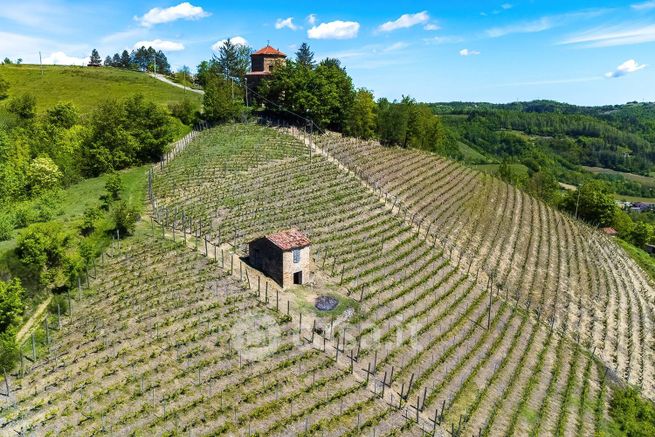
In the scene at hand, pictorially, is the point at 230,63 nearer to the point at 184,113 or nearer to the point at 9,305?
the point at 184,113

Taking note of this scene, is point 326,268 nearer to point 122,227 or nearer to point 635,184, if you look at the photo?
point 122,227

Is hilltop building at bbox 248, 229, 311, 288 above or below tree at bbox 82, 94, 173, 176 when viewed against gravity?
below

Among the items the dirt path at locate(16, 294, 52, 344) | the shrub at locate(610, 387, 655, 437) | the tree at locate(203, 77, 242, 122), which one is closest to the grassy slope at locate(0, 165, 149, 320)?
the dirt path at locate(16, 294, 52, 344)

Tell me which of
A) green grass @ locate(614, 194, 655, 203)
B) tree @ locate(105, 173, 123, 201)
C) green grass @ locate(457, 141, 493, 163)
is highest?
tree @ locate(105, 173, 123, 201)

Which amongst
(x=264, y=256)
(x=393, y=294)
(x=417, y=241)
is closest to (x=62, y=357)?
(x=264, y=256)

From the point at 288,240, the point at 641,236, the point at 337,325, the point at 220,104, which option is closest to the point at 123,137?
the point at 220,104

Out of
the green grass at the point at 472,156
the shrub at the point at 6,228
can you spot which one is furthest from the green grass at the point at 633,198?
the shrub at the point at 6,228

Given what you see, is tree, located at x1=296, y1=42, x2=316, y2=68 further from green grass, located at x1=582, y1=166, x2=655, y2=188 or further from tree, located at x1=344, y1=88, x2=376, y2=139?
green grass, located at x1=582, y1=166, x2=655, y2=188

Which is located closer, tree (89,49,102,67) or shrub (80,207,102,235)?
shrub (80,207,102,235)
